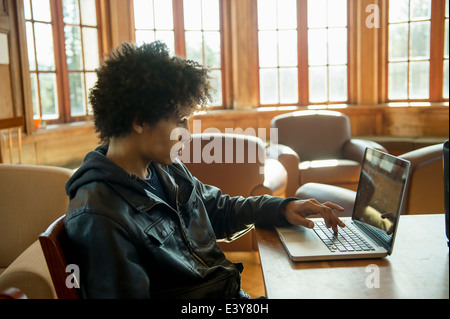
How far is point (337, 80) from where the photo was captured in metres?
6.16

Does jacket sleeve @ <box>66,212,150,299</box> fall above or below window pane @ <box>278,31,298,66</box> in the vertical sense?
below

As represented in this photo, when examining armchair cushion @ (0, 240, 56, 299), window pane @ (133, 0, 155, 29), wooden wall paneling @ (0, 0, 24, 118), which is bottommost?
armchair cushion @ (0, 240, 56, 299)

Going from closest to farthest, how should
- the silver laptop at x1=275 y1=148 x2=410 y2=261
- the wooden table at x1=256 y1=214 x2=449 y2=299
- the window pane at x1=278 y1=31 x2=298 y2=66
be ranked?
the wooden table at x1=256 y1=214 x2=449 y2=299
the silver laptop at x1=275 y1=148 x2=410 y2=261
the window pane at x1=278 y1=31 x2=298 y2=66

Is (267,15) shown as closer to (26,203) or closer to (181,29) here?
(181,29)

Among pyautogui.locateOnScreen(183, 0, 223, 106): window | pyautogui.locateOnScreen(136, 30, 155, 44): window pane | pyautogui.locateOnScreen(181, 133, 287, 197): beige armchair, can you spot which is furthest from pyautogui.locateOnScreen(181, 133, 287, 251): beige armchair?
pyautogui.locateOnScreen(136, 30, 155, 44): window pane

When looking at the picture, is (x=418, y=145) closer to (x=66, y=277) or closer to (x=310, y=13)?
(x=310, y=13)

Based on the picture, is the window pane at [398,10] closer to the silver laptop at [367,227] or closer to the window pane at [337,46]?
the window pane at [337,46]

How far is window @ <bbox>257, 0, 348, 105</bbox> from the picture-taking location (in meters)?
6.02

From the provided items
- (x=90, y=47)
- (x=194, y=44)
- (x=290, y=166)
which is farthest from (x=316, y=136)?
(x=90, y=47)

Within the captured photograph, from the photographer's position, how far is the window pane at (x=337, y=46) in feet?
19.9

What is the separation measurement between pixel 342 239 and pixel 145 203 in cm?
55

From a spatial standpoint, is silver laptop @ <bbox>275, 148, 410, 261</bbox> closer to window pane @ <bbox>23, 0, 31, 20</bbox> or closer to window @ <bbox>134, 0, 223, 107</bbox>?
window pane @ <bbox>23, 0, 31, 20</bbox>

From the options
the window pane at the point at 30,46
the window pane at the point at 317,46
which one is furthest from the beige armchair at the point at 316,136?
the window pane at the point at 30,46

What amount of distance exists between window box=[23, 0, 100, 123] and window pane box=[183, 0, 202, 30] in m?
1.23
